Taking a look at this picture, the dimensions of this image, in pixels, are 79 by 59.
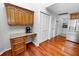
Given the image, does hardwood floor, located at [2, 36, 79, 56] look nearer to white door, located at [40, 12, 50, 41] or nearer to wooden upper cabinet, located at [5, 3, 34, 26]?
white door, located at [40, 12, 50, 41]

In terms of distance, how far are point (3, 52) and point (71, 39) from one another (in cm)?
349

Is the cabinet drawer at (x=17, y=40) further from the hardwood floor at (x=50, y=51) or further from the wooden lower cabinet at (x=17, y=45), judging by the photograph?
the hardwood floor at (x=50, y=51)

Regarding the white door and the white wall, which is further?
the white door

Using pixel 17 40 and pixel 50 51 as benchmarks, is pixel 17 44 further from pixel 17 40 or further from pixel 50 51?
pixel 50 51

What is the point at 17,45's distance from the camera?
201 centimetres

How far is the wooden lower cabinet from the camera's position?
1.90 m

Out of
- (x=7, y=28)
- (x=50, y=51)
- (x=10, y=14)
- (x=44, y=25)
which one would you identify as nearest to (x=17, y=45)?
(x=7, y=28)

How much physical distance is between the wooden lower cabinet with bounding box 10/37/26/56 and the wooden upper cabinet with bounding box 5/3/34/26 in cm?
62

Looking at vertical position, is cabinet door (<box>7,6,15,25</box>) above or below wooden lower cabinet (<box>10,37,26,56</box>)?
above

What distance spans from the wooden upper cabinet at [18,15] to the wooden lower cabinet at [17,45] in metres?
0.62

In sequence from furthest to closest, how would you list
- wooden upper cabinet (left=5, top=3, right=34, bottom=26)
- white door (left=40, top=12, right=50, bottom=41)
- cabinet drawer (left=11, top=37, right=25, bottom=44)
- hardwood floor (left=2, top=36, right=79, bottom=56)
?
1. white door (left=40, top=12, right=50, bottom=41)
2. hardwood floor (left=2, top=36, right=79, bottom=56)
3. wooden upper cabinet (left=5, top=3, right=34, bottom=26)
4. cabinet drawer (left=11, top=37, right=25, bottom=44)

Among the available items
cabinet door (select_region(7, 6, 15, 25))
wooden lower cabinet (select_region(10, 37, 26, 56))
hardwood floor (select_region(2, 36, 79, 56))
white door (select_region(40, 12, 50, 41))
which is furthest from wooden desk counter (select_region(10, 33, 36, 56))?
white door (select_region(40, 12, 50, 41))

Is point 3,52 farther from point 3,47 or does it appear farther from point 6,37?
point 6,37

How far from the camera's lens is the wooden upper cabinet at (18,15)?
200cm
